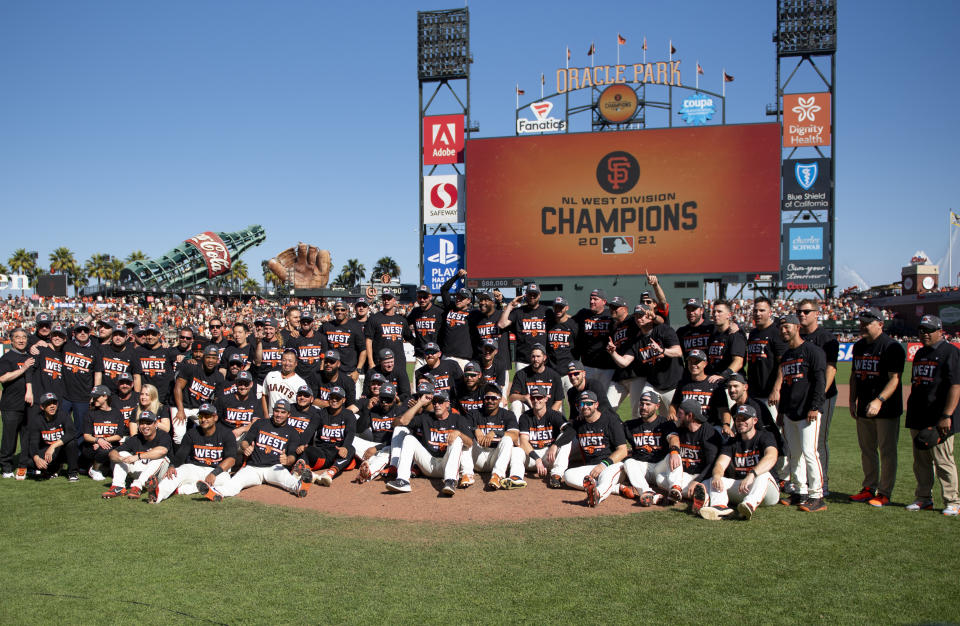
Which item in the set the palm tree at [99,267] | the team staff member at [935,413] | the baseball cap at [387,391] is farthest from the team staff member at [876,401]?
the palm tree at [99,267]

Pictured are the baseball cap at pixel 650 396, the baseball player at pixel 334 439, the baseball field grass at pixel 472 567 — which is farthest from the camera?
the baseball player at pixel 334 439

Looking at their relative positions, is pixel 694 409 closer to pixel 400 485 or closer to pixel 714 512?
pixel 714 512

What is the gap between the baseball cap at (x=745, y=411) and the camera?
7.03 metres

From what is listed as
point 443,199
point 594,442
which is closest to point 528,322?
point 594,442

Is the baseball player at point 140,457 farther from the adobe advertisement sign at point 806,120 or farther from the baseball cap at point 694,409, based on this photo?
the adobe advertisement sign at point 806,120

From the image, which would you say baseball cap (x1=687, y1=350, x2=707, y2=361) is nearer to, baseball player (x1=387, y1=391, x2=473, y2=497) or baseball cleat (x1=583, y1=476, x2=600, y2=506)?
baseball cleat (x1=583, y1=476, x2=600, y2=506)

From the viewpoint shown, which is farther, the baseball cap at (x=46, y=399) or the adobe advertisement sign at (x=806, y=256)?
the adobe advertisement sign at (x=806, y=256)

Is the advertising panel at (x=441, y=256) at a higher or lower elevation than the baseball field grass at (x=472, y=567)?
higher

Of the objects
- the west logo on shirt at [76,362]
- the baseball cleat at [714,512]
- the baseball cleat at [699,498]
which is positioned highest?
the west logo on shirt at [76,362]

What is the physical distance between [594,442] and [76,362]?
7554 mm

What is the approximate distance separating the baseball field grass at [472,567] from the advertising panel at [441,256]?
2590 centimetres

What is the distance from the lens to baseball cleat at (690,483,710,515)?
275 inches

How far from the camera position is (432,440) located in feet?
28.2

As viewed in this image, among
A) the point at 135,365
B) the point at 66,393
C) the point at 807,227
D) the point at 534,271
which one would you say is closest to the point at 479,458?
the point at 135,365
